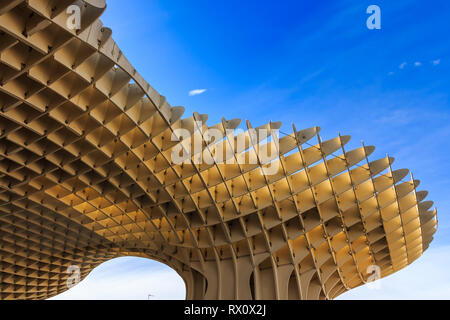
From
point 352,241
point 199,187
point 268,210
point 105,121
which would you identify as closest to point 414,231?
point 352,241

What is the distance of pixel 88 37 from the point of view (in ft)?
57.5

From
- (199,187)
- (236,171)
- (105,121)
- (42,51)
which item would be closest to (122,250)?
(199,187)

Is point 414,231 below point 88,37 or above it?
below

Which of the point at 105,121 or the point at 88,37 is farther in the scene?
the point at 105,121

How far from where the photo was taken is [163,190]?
31.7m

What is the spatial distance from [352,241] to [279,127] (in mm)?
16656

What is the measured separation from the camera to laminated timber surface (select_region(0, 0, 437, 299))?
2019cm

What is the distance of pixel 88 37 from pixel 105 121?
7.49 metres

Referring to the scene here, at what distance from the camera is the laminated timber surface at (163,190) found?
20.2 metres

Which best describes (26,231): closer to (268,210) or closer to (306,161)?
(268,210)
